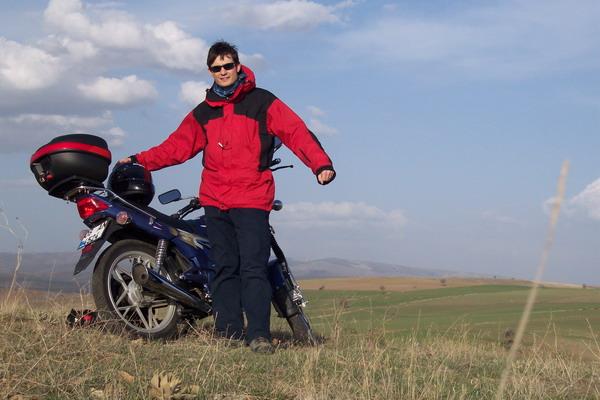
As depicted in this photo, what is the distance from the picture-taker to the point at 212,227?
6.38 meters

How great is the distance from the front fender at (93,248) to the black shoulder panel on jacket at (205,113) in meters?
1.07

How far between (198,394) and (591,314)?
66.2ft

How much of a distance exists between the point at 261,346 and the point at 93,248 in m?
1.51

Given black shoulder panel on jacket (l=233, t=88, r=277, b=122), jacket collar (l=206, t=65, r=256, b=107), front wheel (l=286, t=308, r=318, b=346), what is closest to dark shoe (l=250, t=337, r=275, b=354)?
front wheel (l=286, t=308, r=318, b=346)

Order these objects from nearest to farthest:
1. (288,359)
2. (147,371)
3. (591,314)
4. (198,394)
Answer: (198,394), (147,371), (288,359), (591,314)

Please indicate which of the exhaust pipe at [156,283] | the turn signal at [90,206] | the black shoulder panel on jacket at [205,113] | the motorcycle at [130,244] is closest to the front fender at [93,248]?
the motorcycle at [130,244]

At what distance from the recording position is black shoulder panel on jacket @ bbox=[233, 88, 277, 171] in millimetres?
6184

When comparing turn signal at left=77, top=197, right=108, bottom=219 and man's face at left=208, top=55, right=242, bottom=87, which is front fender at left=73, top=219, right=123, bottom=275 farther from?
man's face at left=208, top=55, right=242, bottom=87

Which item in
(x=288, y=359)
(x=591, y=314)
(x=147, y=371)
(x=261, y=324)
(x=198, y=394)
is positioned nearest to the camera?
(x=198, y=394)

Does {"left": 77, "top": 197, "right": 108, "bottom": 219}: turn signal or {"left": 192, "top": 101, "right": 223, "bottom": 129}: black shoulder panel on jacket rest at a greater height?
{"left": 192, "top": 101, "right": 223, "bottom": 129}: black shoulder panel on jacket

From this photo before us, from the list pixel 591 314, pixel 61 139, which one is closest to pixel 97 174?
pixel 61 139

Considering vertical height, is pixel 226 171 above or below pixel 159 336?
above

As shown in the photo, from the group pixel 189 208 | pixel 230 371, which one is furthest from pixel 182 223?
pixel 230 371

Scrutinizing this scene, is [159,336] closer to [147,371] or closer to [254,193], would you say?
[254,193]
